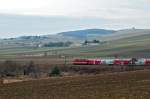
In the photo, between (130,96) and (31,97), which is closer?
(130,96)

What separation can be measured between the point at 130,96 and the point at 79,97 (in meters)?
3.77

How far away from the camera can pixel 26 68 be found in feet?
333

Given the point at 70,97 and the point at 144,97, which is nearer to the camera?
the point at 144,97

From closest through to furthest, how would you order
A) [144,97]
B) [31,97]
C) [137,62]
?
[144,97], [31,97], [137,62]

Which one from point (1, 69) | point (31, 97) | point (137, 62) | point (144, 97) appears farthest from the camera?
point (137, 62)

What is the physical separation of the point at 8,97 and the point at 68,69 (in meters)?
67.2

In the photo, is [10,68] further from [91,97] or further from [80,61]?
[91,97]

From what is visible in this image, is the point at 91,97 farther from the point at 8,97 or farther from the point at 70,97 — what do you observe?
the point at 8,97

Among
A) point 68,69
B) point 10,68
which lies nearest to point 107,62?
point 68,69

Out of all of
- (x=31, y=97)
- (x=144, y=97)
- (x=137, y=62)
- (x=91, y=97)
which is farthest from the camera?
(x=137, y=62)

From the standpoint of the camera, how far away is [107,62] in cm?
11762

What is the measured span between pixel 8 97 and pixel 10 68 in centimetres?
6765

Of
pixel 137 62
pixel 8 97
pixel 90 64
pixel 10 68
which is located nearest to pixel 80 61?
pixel 90 64

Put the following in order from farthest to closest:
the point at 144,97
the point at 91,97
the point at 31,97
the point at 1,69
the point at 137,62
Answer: the point at 137,62, the point at 1,69, the point at 31,97, the point at 91,97, the point at 144,97
